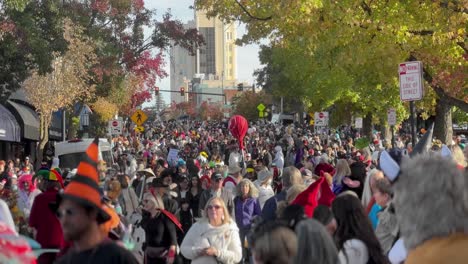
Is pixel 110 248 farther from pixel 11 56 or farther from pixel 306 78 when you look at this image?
pixel 306 78

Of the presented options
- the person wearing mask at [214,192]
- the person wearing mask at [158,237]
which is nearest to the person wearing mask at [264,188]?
the person wearing mask at [214,192]

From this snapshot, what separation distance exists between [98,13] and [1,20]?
1901 centimetres

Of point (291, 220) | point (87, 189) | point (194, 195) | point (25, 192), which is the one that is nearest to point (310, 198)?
point (291, 220)

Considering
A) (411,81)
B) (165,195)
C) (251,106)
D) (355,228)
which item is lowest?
(165,195)

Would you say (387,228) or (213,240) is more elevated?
(387,228)

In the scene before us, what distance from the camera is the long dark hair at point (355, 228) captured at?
6398 mm

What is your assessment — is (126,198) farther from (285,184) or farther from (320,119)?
(320,119)

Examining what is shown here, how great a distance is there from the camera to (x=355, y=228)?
6.49 m

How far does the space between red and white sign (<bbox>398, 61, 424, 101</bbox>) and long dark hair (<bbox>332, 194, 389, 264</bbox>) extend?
6916mm

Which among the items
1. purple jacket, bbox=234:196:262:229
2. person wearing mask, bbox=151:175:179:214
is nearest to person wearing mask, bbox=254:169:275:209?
purple jacket, bbox=234:196:262:229

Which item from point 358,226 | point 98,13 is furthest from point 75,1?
point 358,226

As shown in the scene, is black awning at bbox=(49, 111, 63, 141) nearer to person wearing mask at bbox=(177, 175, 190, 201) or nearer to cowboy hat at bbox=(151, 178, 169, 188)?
person wearing mask at bbox=(177, 175, 190, 201)

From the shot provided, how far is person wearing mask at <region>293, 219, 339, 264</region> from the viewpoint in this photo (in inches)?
191

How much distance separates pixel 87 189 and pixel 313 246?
4.58 ft
